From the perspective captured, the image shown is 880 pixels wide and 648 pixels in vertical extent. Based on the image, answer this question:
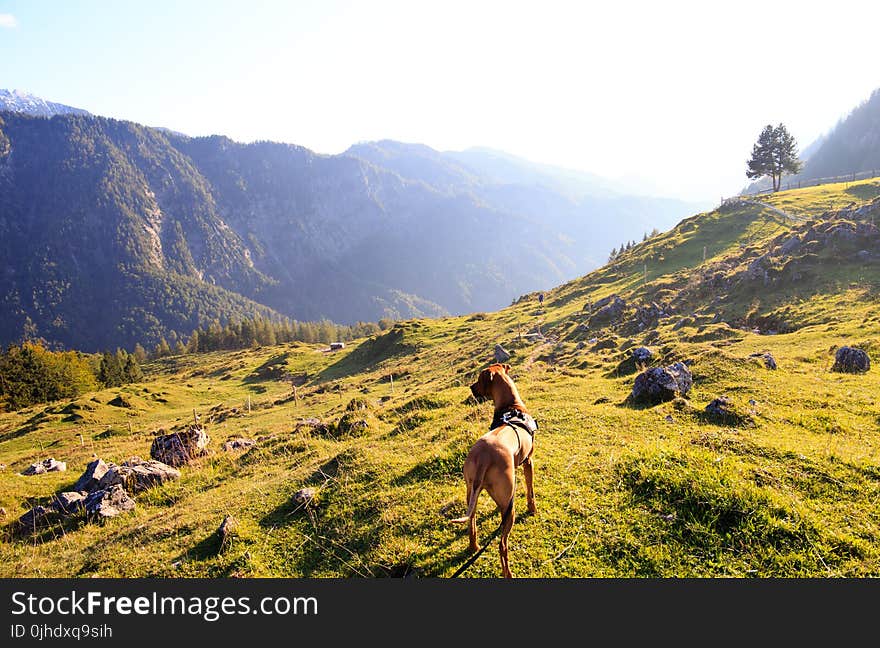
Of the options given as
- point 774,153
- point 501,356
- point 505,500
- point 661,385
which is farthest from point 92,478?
point 774,153

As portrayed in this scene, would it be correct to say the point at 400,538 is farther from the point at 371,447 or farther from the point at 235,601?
the point at 371,447

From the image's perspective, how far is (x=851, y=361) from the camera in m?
16.1

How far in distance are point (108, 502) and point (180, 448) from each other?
17.8 feet

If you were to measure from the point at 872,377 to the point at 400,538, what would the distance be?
59.6 feet

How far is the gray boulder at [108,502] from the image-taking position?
515 inches

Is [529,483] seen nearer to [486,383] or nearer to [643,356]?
[486,383]

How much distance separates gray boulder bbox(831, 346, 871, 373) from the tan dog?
53.2 feet

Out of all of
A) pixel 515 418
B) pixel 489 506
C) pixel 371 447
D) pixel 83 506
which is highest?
pixel 515 418

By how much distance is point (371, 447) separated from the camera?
14.0 m

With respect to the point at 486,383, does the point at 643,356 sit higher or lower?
lower

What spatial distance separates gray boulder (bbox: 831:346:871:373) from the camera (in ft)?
52.1

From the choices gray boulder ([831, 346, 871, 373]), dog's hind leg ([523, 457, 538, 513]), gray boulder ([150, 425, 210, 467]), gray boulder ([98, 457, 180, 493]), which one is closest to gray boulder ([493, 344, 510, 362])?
gray boulder ([831, 346, 871, 373])

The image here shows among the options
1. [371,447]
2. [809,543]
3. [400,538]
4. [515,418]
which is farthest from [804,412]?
[371,447]

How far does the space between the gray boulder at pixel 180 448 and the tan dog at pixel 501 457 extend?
16.1 metres
